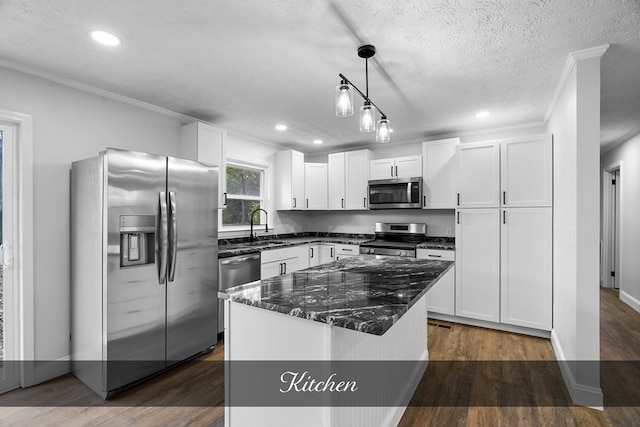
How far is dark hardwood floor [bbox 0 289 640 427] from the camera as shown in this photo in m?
2.05

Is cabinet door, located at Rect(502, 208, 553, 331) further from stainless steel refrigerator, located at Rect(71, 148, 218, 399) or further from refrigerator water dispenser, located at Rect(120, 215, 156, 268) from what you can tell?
refrigerator water dispenser, located at Rect(120, 215, 156, 268)

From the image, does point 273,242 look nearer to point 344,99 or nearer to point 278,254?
point 278,254

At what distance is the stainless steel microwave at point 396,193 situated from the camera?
4.24 m

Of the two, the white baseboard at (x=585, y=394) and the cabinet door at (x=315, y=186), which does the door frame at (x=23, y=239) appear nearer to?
the cabinet door at (x=315, y=186)

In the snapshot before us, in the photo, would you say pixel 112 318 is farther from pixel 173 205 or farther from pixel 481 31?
pixel 481 31

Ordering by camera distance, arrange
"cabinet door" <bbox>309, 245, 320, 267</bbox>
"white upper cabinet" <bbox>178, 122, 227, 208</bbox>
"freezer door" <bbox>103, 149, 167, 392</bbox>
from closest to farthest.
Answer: "freezer door" <bbox>103, 149, 167, 392</bbox> → "white upper cabinet" <bbox>178, 122, 227, 208</bbox> → "cabinet door" <bbox>309, 245, 320, 267</bbox>

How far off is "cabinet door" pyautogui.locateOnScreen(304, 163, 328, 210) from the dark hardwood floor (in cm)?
269

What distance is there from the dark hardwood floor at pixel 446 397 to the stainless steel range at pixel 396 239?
133 centimetres

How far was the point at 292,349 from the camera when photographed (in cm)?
140

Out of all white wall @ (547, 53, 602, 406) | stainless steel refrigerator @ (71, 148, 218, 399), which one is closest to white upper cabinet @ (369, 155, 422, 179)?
white wall @ (547, 53, 602, 406)

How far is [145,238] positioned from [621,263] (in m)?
6.39

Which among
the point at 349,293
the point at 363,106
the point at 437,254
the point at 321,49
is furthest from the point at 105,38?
the point at 437,254

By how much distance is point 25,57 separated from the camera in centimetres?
224

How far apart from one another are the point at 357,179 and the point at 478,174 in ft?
5.54
